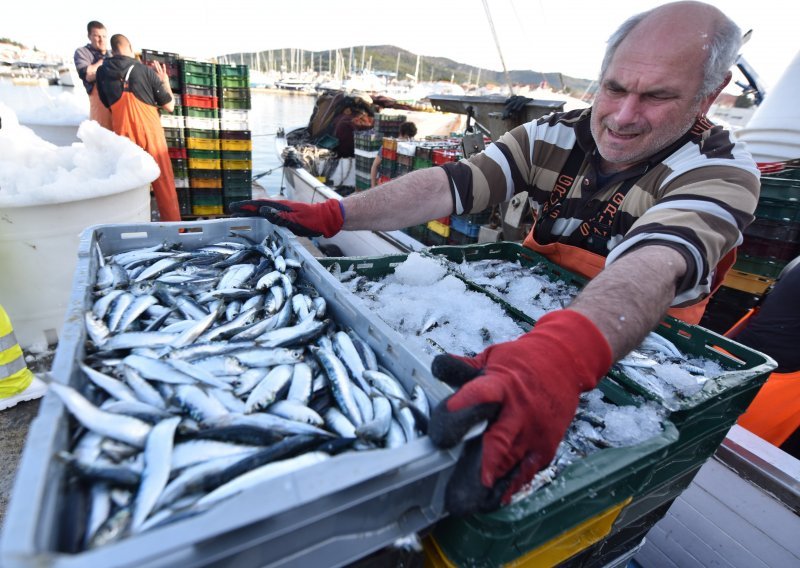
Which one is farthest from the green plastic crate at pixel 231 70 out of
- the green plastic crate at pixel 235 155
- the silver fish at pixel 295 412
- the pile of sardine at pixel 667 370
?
the pile of sardine at pixel 667 370

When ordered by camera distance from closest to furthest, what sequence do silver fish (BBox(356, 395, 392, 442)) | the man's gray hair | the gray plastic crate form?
the gray plastic crate < silver fish (BBox(356, 395, 392, 442)) < the man's gray hair

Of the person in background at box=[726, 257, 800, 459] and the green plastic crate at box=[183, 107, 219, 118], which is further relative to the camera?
the green plastic crate at box=[183, 107, 219, 118]

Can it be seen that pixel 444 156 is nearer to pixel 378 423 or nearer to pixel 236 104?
pixel 236 104

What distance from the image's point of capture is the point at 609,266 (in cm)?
156

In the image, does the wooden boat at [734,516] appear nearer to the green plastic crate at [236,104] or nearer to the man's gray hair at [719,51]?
the man's gray hair at [719,51]

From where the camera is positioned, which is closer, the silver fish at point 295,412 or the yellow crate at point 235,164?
the silver fish at point 295,412

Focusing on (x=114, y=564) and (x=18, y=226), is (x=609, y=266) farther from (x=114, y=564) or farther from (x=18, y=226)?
(x=18, y=226)

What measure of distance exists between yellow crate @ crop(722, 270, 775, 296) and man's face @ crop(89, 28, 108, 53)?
964 cm

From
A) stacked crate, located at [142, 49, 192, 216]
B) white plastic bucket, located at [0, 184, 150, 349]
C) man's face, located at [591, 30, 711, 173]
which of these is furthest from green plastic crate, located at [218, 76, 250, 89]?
man's face, located at [591, 30, 711, 173]

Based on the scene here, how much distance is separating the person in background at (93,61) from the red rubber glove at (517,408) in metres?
7.90

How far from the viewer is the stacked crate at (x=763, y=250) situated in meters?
3.67

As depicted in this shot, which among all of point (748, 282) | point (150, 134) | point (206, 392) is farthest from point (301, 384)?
point (150, 134)

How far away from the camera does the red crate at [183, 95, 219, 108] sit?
662cm

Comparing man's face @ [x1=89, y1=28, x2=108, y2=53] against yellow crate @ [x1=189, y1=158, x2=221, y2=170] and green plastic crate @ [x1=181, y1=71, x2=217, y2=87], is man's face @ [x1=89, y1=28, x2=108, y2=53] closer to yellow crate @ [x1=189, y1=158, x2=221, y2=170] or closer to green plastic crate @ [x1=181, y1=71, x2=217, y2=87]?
green plastic crate @ [x1=181, y1=71, x2=217, y2=87]
